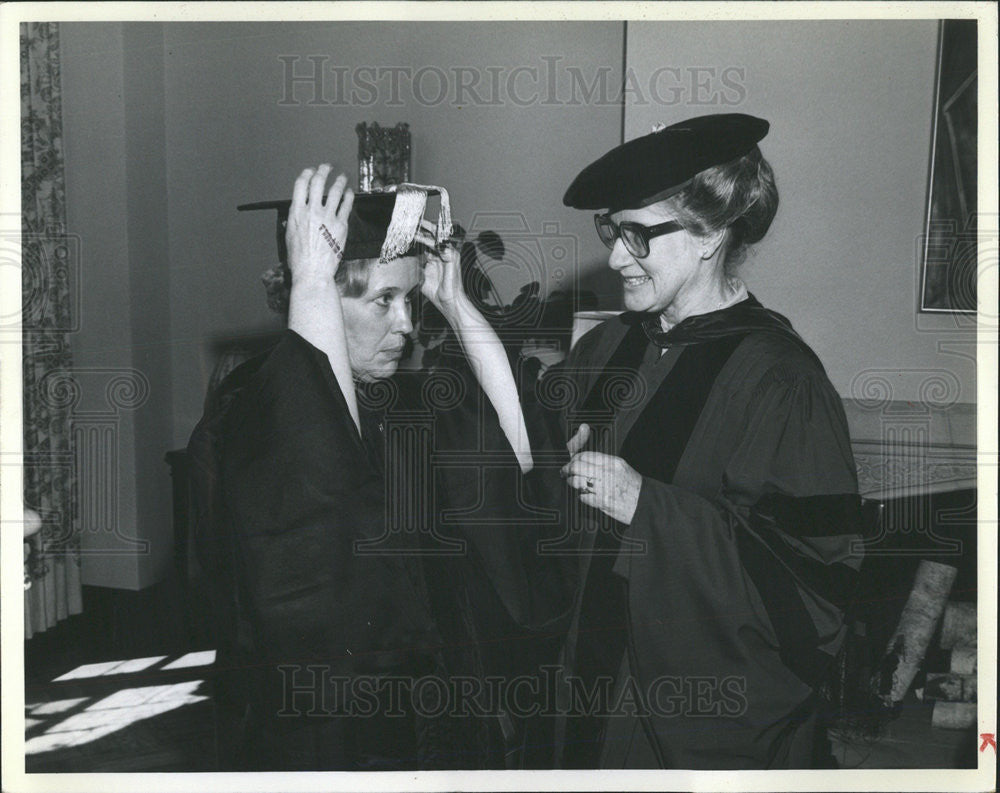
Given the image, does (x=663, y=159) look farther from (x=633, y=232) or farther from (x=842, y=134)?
(x=842, y=134)

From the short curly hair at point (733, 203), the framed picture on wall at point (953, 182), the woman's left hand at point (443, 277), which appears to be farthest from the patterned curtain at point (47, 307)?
the framed picture on wall at point (953, 182)

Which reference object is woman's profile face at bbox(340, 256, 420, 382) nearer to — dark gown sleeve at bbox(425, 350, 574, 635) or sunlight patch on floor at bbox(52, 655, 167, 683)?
dark gown sleeve at bbox(425, 350, 574, 635)

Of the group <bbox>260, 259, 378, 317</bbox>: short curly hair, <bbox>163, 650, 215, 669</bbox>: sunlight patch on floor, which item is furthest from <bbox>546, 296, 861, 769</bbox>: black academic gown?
<bbox>163, 650, 215, 669</bbox>: sunlight patch on floor

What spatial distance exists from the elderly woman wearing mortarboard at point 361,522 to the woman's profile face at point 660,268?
0.36m

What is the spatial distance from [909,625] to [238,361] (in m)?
1.78

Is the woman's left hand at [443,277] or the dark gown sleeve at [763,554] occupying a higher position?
the woman's left hand at [443,277]

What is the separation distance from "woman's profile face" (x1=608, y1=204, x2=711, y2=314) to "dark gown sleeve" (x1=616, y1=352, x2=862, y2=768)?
0.29m

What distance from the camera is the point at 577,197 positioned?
6.96 feet

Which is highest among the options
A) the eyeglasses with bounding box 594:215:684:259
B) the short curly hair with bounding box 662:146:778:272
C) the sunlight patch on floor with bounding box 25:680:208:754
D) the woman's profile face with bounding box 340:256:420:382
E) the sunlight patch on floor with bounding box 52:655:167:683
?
the short curly hair with bounding box 662:146:778:272

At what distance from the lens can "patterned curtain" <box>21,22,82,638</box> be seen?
6.98 ft

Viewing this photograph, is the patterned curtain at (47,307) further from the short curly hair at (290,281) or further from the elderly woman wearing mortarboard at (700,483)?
the elderly woman wearing mortarboard at (700,483)

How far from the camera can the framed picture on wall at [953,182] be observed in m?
2.14

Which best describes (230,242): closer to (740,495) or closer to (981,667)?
(740,495)

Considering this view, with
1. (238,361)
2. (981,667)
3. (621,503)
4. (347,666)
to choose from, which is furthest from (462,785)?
(981,667)
